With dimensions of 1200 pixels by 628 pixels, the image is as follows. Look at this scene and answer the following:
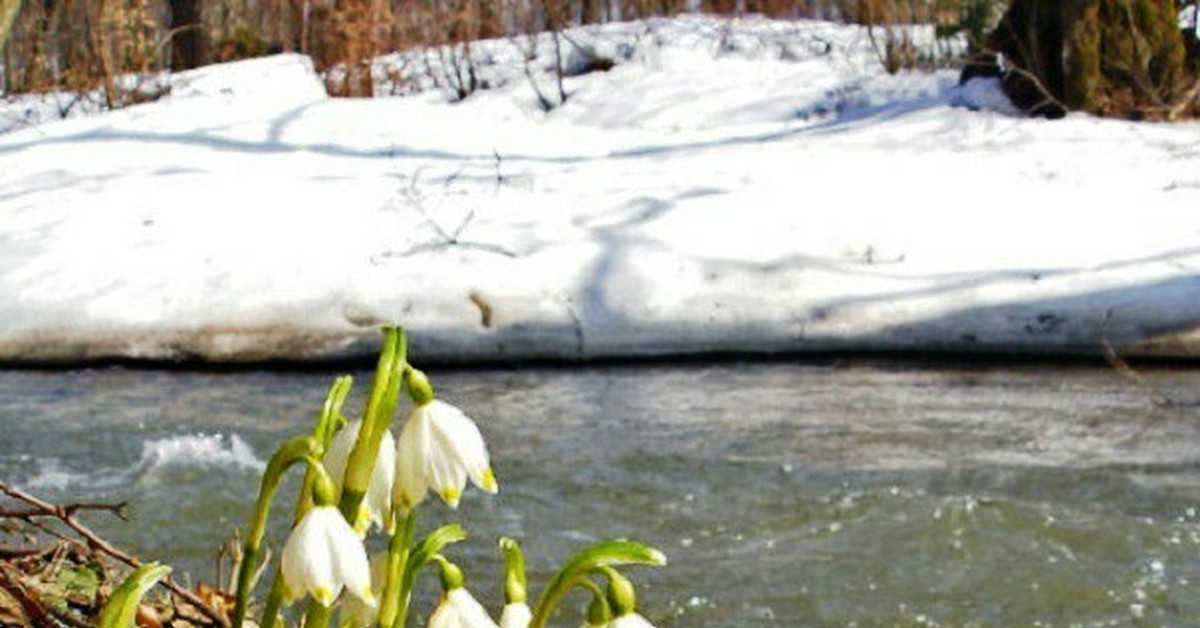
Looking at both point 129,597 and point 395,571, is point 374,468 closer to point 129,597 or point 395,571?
point 395,571

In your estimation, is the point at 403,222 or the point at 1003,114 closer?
the point at 403,222

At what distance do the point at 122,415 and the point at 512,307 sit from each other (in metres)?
1.44

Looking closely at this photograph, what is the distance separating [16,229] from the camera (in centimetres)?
777

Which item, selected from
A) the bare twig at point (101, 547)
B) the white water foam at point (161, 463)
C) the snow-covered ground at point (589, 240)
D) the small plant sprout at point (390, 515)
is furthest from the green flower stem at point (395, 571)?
the snow-covered ground at point (589, 240)

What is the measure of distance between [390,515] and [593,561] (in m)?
0.24

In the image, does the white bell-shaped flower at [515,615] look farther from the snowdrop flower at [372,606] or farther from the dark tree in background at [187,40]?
the dark tree in background at [187,40]

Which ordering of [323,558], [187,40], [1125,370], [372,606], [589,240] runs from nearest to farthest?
[323,558], [372,606], [1125,370], [589,240], [187,40]

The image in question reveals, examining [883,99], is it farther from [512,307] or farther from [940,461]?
[940,461]

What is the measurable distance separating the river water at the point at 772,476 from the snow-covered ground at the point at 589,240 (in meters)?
0.20

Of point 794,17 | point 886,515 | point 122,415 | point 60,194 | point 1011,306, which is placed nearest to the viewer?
point 886,515

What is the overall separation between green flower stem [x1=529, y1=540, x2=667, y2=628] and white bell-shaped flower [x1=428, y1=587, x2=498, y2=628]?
5cm

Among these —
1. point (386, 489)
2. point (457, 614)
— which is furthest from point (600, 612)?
point (386, 489)

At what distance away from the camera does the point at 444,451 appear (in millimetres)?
1518

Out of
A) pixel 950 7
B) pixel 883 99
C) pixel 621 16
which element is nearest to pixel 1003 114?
pixel 883 99
